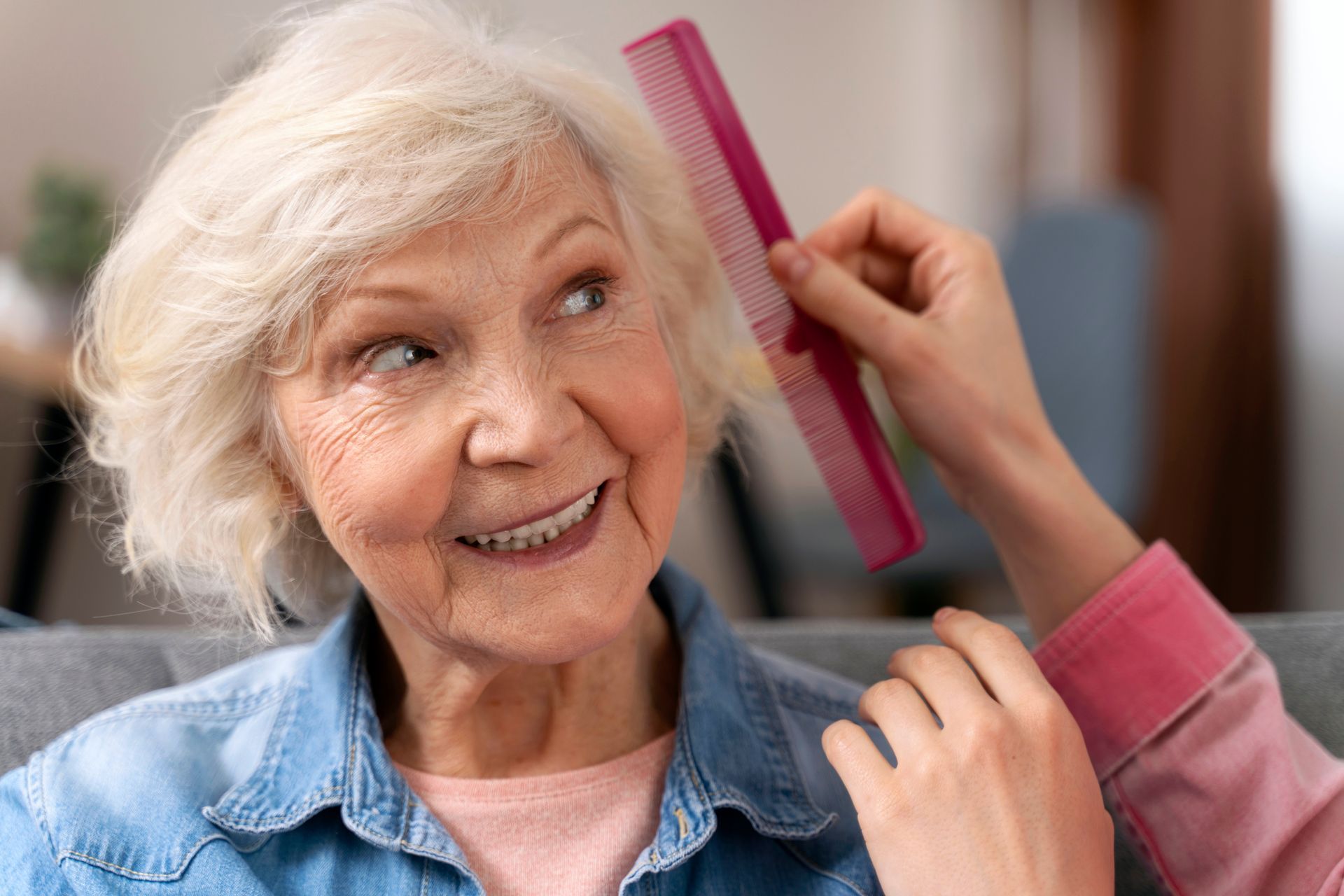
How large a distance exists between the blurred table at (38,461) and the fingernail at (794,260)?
1.71 metres

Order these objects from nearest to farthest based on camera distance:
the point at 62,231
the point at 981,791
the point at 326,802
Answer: the point at 981,791
the point at 326,802
the point at 62,231

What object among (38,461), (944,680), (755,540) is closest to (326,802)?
(944,680)

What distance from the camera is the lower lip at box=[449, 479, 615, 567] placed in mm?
925

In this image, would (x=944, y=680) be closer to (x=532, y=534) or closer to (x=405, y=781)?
(x=532, y=534)

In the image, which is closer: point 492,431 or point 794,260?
point 492,431

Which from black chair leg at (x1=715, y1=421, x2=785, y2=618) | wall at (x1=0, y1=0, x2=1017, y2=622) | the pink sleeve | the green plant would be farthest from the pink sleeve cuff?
wall at (x1=0, y1=0, x2=1017, y2=622)

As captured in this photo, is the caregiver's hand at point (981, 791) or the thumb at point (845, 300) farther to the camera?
the thumb at point (845, 300)

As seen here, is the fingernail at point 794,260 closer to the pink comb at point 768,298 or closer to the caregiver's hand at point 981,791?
the pink comb at point 768,298

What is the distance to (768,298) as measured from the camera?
1195mm

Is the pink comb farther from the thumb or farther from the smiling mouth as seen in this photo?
the smiling mouth

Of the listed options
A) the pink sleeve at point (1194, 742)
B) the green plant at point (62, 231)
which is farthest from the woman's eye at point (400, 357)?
the green plant at point (62, 231)

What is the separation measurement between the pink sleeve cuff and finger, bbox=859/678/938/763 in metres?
0.25

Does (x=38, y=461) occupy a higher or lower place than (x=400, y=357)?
lower

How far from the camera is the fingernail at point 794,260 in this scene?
1142 millimetres
